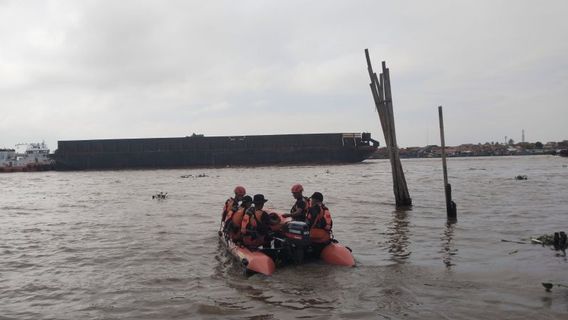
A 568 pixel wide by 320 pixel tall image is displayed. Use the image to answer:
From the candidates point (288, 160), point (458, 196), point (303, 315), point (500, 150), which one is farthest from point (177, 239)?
point (500, 150)

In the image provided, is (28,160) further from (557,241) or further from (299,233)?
(557,241)

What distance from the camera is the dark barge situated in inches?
2648

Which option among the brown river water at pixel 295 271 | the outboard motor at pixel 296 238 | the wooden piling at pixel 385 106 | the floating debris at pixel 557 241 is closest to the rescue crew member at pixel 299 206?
the outboard motor at pixel 296 238

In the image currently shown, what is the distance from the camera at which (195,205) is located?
21906mm

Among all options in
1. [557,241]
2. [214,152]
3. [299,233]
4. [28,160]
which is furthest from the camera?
[28,160]

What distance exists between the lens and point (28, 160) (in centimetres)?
7262

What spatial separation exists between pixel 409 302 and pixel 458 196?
1744cm

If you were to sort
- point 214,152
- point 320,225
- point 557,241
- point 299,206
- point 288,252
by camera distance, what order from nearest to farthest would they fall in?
point 288,252
point 320,225
point 299,206
point 557,241
point 214,152

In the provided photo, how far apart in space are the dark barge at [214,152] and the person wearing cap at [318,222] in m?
57.8

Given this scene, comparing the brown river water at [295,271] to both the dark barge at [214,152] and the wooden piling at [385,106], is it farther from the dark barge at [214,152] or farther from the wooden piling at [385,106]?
the dark barge at [214,152]

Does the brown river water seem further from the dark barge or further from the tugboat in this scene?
the tugboat

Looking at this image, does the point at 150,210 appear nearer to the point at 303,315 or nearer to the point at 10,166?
the point at 303,315

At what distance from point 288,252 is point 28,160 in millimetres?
74437

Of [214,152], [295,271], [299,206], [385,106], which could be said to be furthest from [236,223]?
[214,152]
